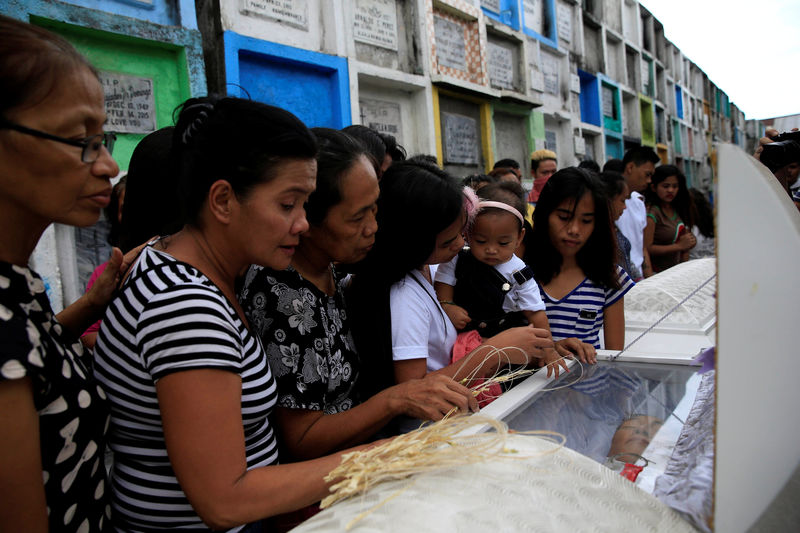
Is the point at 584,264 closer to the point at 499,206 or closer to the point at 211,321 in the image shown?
the point at 499,206

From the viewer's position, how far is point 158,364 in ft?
2.63

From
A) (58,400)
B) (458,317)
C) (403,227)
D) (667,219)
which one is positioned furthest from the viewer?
(667,219)

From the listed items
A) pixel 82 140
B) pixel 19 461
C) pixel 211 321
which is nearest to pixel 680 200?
pixel 211 321

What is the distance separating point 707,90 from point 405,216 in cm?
2434

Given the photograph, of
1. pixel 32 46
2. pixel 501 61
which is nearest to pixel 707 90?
pixel 501 61

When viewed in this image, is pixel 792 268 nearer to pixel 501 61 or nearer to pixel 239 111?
pixel 239 111

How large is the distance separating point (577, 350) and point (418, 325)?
50 centimetres

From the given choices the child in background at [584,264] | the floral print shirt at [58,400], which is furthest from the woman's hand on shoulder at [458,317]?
the floral print shirt at [58,400]

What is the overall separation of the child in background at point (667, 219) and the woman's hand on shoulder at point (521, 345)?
11.8 ft

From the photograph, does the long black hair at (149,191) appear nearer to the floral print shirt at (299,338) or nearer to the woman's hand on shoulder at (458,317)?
the floral print shirt at (299,338)

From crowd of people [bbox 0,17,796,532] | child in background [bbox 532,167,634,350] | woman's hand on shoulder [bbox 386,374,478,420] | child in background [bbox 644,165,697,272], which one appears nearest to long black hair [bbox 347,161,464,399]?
crowd of people [bbox 0,17,796,532]

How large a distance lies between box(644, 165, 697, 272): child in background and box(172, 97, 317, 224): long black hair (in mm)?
4319

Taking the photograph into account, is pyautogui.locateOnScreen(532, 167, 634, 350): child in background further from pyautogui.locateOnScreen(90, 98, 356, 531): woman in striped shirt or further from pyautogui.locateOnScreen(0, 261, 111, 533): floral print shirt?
pyautogui.locateOnScreen(0, 261, 111, 533): floral print shirt

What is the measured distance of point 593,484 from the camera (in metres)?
0.81
